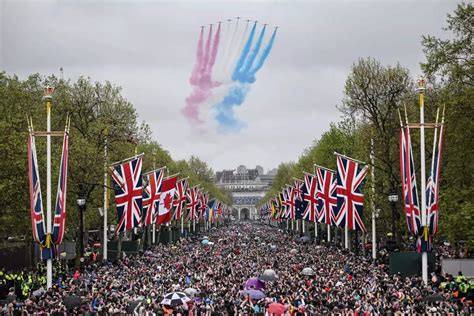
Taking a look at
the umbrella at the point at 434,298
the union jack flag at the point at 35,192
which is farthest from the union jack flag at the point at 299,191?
the umbrella at the point at 434,298

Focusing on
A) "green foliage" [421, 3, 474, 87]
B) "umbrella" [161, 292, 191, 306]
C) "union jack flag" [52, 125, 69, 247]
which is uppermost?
"green foliage" [421, 3, 474, 87]

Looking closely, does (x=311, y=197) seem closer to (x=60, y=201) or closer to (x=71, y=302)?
(x=60, y=201)

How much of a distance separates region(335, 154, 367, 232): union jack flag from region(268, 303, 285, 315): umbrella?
19.2 metres

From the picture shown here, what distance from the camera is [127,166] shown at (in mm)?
43594

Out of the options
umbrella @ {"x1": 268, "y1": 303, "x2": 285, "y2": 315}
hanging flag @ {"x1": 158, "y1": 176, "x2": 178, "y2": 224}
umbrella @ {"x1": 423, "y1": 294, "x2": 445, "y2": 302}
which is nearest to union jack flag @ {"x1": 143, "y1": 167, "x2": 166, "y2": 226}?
hanging flag @ {"x1": 158, "y1": 176, "x2": 178, "y2": 224}

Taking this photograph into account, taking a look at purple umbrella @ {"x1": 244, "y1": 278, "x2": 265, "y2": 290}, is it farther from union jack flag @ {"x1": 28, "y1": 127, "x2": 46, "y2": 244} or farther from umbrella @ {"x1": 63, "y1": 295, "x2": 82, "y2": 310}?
union jack flag @ {"x1": 28, "y1": 127, "x2": 46, "y2": 244}

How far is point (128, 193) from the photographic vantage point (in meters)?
43.4

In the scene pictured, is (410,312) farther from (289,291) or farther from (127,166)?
(127,166)

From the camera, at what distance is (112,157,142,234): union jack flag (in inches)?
1692

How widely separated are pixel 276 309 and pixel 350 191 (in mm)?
19934

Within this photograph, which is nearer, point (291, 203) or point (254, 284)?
point (254, 284)

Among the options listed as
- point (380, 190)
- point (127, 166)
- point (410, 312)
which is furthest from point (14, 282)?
point (380, 190)

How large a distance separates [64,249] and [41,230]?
10.7 metres

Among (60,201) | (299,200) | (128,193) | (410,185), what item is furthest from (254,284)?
(299,200)
